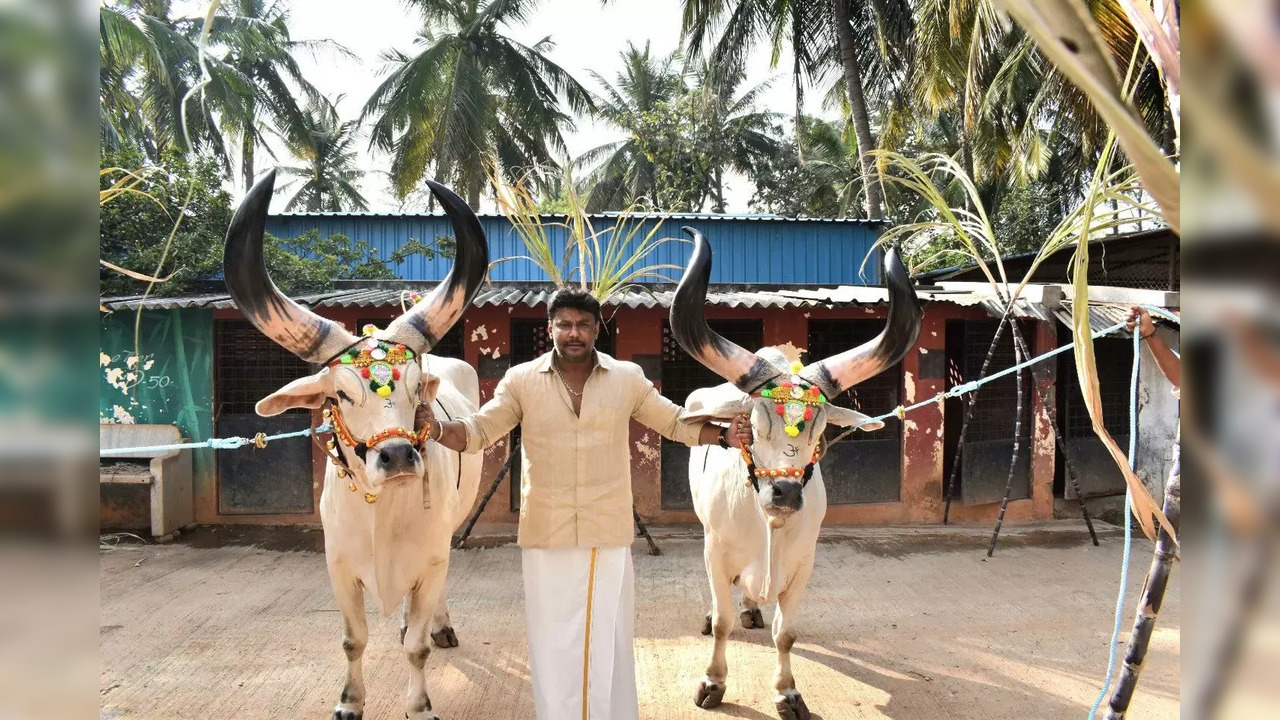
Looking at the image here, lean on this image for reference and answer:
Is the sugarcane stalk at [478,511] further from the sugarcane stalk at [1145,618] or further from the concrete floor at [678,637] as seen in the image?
the sugarcane stalk at [1145,618]

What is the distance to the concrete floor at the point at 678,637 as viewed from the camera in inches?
182

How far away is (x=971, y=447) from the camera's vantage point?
909cm

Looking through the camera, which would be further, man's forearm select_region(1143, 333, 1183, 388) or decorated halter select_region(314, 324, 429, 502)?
decorated halter select_region(314, 324, 429, 502)

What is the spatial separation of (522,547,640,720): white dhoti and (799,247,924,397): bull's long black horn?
4.61 ft

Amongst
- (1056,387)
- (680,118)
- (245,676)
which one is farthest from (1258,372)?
(680,118)

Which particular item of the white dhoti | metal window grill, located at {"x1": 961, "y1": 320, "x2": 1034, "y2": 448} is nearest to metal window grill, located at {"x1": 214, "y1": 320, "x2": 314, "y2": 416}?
the white dhoti

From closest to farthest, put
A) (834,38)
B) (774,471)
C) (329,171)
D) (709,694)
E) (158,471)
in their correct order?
(774,471)
(709,694)
(158,471)
(834,38)
(329,171)

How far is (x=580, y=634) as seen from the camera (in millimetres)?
3607

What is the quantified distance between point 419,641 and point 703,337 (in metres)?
2.14

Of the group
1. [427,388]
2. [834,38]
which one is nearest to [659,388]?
[427,388]

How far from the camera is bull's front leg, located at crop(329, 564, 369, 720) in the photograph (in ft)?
13.6

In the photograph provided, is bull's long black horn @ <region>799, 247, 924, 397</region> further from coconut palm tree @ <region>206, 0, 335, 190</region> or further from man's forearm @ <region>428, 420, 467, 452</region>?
coconut palm tree @ <region>206, 0, 335, 190</region>

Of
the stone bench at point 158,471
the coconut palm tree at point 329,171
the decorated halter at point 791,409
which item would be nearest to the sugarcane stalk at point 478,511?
the stone bench at point 158,471

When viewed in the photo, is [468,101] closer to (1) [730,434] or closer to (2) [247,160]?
(2) [247,160]
